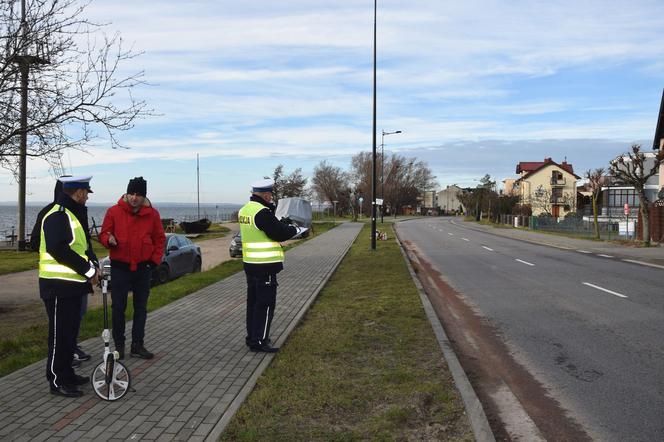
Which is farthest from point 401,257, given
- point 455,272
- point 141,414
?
point 141,414

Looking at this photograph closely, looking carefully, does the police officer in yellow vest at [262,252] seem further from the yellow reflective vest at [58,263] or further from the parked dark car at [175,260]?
the parked dark car at [175,260]

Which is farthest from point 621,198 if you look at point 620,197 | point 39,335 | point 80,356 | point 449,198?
point 449,198

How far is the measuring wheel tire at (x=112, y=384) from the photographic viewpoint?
4.87m

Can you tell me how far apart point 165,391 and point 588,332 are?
5.70 meters

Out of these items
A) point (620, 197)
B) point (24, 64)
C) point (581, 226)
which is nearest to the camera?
point (24, 64)

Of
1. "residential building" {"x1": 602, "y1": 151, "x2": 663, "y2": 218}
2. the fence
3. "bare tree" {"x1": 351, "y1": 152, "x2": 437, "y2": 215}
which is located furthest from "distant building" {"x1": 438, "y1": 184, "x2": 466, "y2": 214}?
the fence

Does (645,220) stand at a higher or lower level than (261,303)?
higher

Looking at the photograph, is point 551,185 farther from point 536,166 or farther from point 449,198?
point 449,198

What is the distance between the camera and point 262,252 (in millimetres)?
6379

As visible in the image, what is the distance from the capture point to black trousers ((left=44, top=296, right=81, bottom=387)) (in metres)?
4.97

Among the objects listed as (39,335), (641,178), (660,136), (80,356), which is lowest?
(39,335)

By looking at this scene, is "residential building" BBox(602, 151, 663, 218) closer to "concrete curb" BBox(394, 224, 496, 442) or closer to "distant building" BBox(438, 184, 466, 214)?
"concrete curb" BBox(394, 224, 496, 442)

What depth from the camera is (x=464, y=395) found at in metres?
5.03

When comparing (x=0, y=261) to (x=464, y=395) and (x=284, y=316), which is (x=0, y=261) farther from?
(x=464, y=395)
